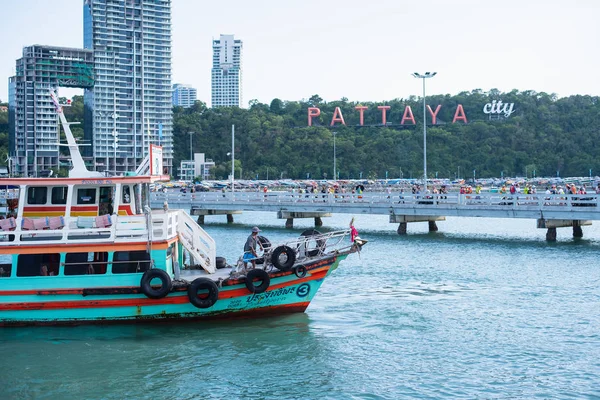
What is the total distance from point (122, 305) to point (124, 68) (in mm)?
114857

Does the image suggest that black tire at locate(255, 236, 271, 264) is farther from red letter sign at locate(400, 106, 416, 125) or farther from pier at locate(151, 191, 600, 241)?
red letter sign at locate(400, 106, 416, 125)

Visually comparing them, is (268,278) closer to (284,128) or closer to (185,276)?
(185,276)

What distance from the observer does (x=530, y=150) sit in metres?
140

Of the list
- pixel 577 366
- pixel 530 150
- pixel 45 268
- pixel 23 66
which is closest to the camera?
pixel 577 366

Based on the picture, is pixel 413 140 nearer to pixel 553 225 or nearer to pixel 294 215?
pixel 294 215

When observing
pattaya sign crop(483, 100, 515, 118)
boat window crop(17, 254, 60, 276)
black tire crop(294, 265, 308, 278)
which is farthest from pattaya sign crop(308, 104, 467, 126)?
boat window crop(17, 254, 60, 276)

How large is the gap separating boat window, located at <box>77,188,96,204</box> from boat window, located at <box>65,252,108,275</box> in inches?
79.3

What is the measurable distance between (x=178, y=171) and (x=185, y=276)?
13111cm

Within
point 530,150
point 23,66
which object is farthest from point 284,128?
point 23,66

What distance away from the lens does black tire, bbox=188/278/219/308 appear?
72.6ft

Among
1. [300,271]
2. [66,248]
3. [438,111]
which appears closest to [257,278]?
[300,271]

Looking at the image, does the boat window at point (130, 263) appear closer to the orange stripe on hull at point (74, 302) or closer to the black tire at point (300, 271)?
the orange stripe on hull at point (74, 302)

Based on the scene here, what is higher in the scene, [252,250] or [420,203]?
[420,203]

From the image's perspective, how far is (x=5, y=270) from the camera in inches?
907
